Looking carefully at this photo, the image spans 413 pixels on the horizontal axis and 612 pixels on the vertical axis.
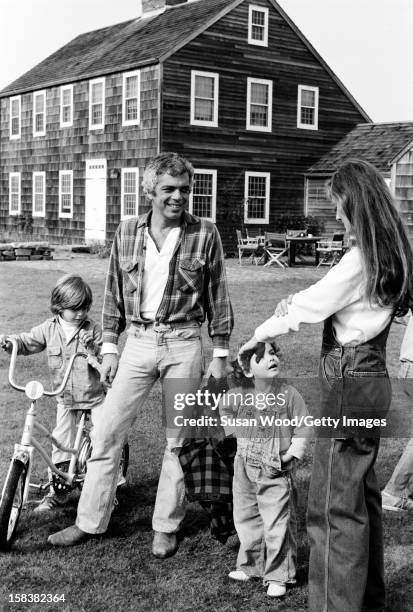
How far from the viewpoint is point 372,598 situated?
3520mm

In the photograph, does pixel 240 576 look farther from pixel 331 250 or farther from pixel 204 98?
pixel 204 98

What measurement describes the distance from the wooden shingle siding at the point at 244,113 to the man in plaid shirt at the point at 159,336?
21515 mm

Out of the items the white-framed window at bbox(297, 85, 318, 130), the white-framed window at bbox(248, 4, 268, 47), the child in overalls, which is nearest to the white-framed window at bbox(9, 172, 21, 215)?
the white-framed window at bbox(248, 4, 268, 47)

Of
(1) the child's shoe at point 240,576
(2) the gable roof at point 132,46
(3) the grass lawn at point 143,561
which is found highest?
(2) the gable roof at point 132,46

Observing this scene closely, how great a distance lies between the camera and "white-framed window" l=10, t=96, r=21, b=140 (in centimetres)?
3359

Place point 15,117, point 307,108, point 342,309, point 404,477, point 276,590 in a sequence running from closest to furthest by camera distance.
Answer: point 342,309 < point 276,590 < point 404,477 < point 307,108 < point 15,117

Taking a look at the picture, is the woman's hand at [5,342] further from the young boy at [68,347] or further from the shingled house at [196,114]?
the shingled house at [196,114]

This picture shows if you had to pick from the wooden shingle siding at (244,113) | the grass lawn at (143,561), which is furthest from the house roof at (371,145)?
the grass lawn at (143,561)

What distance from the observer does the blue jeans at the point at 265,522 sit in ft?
12.6

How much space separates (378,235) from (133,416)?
1.81m

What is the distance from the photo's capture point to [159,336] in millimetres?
4324

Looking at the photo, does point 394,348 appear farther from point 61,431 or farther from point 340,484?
point 340,484

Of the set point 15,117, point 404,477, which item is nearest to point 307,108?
point 15,117

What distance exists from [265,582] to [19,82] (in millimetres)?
32730
